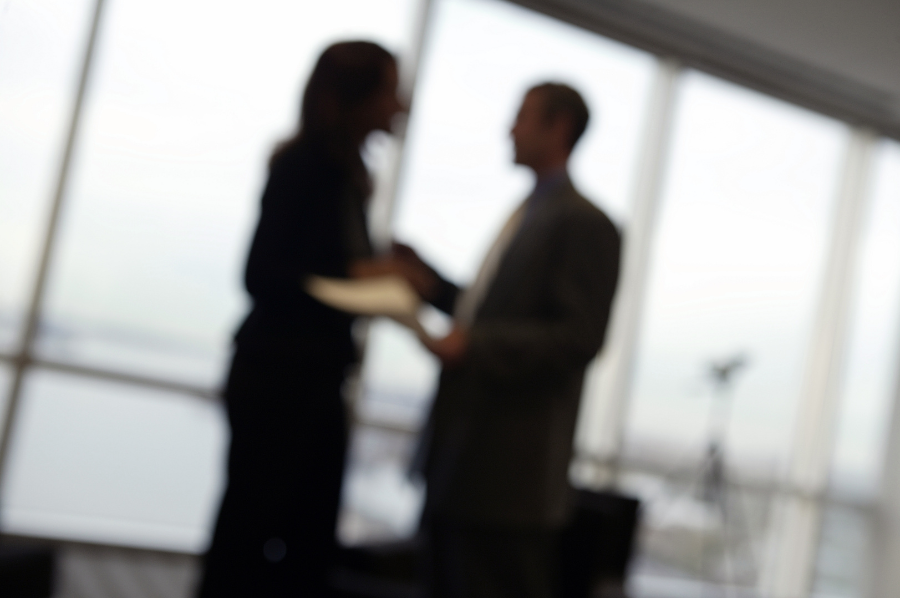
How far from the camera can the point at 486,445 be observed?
66.7 inches

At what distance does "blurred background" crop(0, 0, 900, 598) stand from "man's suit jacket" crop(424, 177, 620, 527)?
4.66 ft

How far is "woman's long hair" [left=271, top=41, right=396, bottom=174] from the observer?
1577 mm

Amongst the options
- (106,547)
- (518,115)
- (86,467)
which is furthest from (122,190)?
(518,115)

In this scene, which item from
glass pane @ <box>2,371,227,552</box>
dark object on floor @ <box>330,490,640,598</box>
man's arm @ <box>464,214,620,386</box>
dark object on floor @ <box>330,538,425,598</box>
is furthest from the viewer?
glass pane @ <box>2,371,227,552</box>

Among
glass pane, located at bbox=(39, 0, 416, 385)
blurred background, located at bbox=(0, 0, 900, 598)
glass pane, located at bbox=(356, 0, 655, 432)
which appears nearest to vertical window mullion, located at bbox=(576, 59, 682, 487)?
blurred background, located at bbox=(0, 0, 900, 598)

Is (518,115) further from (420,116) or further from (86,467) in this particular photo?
(86,467)

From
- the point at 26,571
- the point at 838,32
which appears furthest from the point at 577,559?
the point at 838,32

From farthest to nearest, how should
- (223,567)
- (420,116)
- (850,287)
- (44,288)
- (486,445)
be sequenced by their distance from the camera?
(850,287), (420,116), (44,288), (486,445), (223,567)

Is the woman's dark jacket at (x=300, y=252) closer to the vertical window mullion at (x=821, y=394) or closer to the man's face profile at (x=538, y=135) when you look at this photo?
the man's face profile at (x=538, y=135)

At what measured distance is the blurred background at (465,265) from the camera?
3607 mm

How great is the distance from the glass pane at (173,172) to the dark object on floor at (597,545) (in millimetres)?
1666

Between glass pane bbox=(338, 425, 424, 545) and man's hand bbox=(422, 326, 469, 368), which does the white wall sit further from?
glass pane bbox=(338, 425, 424, 545)

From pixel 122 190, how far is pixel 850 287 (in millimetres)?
4111

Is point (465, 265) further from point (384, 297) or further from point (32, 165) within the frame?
point (384, 297)
